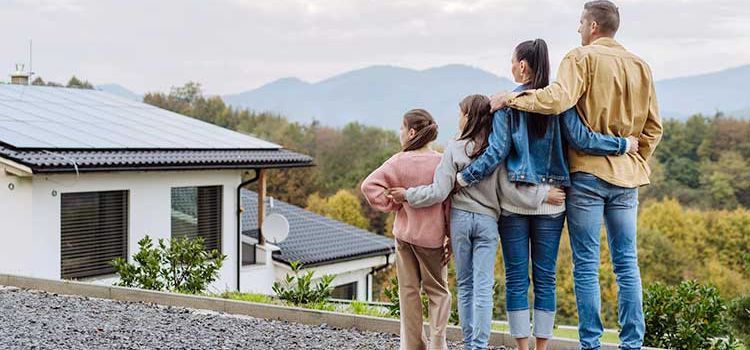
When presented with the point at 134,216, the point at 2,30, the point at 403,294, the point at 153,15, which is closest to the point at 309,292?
the point at 403,294

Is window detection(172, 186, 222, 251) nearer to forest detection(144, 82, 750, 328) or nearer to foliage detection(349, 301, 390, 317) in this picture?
foliage detection(349, 301, 390, 317)

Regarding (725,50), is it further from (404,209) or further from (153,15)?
(404,209)

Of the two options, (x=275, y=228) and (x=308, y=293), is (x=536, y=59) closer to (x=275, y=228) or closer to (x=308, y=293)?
(x=308, y=293)

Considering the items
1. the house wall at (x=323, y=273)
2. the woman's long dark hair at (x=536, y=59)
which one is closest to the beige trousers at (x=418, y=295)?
the woman's long dark hair at (x=536, y=59)

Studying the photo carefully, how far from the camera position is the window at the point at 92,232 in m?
13.0

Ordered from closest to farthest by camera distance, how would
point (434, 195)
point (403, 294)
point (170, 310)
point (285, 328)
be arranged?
point (434, 195)
point (403, 294)
point (285, 328)
point (170, 310)

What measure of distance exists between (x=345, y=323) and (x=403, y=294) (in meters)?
1.77

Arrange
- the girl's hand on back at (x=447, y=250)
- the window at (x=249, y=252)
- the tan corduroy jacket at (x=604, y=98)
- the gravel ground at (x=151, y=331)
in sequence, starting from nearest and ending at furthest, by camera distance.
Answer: the tan corduroy jacket at (x=604, y=98)
the girl's hand on back at (x=447, y=250)
the gravel ground at (x=151, y=331)
the window at (x=249, y=252)

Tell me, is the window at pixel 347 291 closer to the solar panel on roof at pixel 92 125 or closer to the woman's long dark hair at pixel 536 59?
the solar panel on roof at pixel 92 125

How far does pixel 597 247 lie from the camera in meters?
4.48

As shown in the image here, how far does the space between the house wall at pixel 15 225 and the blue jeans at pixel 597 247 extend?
32.1 feet

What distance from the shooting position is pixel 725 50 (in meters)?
59.8

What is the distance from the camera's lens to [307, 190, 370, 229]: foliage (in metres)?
44.1

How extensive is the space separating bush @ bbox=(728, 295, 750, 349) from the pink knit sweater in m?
2.35
